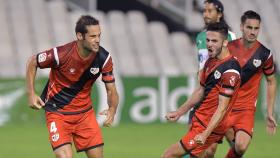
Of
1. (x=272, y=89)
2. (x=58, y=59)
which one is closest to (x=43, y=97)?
(x=58, y=59)

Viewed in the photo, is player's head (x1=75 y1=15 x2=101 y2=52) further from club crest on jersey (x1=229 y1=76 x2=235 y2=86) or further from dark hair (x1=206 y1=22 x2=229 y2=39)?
club crest on jersey (x1=229 y1=76 x2=235 y2=86)

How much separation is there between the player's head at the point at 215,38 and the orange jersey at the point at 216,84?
179 millimetres

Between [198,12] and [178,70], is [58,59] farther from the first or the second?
[198,12]

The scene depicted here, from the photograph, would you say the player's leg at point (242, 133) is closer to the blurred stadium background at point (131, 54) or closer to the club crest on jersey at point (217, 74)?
the club crest on jersey at point (217, 74)

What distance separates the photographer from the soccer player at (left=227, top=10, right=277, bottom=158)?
11.5m

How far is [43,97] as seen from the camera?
11039 millimetres

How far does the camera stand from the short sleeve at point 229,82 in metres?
10.5

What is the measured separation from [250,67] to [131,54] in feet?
38.9

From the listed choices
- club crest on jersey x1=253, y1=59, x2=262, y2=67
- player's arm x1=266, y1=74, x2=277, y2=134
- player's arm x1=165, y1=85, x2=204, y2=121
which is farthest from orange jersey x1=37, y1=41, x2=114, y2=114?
player's arm x1=266, y1=74, x2=277, y2=134

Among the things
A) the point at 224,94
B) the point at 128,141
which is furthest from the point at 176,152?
the point at 128,141

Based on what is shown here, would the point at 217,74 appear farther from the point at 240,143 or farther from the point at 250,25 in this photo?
the point at 240,143

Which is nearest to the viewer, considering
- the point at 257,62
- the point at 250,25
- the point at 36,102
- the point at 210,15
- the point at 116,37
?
the point at 36,102

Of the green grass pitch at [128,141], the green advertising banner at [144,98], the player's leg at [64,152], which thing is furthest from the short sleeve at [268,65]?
the green advertising banner at [144,98]

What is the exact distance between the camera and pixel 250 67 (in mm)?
11578
